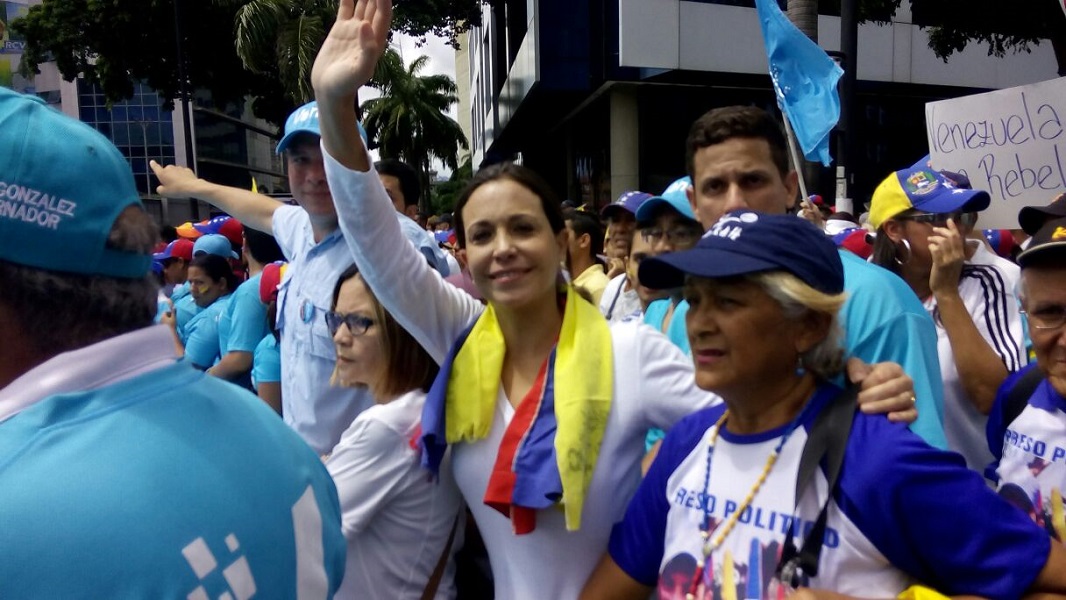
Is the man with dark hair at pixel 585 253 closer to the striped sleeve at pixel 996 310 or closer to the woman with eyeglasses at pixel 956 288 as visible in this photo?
the woman with eyeglasses at pixel 956 288

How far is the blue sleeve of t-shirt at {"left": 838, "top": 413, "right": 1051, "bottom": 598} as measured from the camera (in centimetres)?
134

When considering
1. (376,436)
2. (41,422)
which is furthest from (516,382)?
(41,422)

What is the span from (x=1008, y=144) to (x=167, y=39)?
25359 mm

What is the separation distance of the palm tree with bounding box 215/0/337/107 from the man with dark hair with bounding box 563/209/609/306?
1389 centimetres

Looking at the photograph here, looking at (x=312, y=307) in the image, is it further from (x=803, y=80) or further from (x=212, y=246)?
(x=212, y=246)

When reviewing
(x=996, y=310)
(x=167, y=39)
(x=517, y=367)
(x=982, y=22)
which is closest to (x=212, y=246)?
(x=517, y=367)

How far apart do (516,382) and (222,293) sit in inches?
165

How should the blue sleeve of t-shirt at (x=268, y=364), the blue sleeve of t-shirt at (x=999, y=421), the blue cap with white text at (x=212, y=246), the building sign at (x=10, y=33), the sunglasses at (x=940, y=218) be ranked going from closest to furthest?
the blue sleeve of t-shirt at (x=999, y=421) < the sunglasses at (x=940, y=218) < the blue sleeve of t-shirt at (x=268, y=364) < the blue cap with white text at (x=212, y=246) < the building sign at (x=10, y=33)

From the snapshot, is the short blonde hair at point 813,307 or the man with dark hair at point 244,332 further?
the man with dark hair at point 244,332

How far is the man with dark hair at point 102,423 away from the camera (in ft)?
3.19

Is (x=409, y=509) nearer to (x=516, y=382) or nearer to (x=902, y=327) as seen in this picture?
(x=516, y=382)

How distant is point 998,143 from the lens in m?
3.90

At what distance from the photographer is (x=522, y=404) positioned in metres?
1.97

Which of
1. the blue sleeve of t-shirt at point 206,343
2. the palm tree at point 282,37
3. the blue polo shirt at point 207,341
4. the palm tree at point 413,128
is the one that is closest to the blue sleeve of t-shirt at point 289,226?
the blue polo shirt at point 207,341
